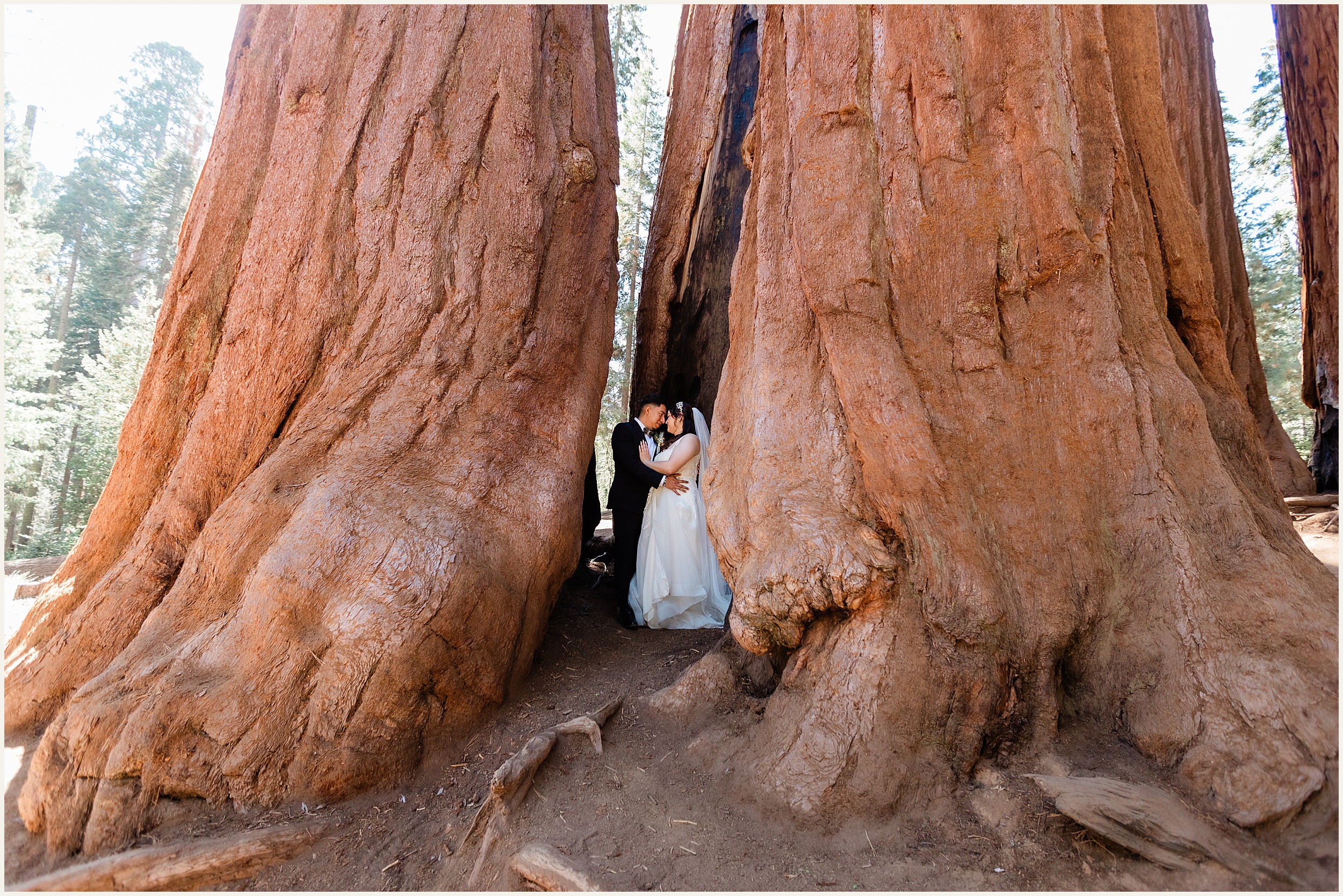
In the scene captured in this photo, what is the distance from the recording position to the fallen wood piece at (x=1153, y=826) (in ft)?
6.57

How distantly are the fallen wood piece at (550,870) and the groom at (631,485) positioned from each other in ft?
7.86

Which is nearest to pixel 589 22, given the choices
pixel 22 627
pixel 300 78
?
pixel 300 78

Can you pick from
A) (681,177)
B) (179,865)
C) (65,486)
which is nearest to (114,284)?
(65,486)

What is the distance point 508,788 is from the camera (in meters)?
2.59

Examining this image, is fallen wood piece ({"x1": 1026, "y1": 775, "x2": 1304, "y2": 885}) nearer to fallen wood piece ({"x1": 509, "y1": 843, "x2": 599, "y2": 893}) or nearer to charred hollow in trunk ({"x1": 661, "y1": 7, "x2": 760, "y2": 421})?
fallen wood piece ({"x1": 509, "y1": 843, "x2": 599, "y2": 893})

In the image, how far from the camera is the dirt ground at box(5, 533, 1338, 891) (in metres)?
2.12

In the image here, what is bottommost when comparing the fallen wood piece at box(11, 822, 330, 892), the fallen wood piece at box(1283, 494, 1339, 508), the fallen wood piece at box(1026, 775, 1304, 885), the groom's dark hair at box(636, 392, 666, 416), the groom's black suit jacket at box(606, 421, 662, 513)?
the fallen wood piece at box(11, 822, 330, 892)

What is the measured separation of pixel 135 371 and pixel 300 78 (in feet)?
47.8

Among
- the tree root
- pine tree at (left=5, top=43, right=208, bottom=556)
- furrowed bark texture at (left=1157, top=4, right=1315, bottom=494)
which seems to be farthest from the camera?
pine tree at (left=5, top=43, right=208, bottom=556)

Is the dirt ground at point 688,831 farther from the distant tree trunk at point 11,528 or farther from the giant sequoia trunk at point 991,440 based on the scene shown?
the distant tree trunk at point 11,528

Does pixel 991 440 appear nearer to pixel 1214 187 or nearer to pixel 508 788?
pixel 508 788

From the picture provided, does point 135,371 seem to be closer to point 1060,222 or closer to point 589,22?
point 589,22

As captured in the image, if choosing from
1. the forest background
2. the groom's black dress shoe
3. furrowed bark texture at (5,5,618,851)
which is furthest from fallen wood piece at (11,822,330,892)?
the forest background

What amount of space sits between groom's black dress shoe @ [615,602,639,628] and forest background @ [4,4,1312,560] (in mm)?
4970
